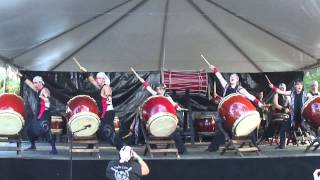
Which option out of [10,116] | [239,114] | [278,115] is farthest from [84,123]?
[278,115]

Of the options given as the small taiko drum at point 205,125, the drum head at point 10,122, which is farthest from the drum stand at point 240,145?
the drum head at point 10,122

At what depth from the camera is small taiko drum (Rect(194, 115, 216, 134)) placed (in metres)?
9.50

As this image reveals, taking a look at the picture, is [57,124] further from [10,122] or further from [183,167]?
[183,167]

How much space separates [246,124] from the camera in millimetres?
7207

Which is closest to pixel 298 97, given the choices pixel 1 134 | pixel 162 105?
pixel 162 105

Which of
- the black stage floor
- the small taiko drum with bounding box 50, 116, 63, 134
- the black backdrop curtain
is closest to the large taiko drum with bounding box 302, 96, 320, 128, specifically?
the black stage floor

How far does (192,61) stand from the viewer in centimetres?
1095

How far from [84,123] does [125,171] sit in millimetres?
1990

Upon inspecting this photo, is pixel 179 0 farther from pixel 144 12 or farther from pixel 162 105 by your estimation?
pixel 162 105

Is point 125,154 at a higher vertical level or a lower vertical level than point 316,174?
higher

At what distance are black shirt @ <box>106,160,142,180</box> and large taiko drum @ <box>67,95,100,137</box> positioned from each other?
181 centimetres

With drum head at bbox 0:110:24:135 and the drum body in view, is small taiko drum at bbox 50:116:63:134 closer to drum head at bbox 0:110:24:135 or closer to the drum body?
drum head at bbox 0:110:24:135

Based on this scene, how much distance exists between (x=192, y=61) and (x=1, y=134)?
5.05 meters

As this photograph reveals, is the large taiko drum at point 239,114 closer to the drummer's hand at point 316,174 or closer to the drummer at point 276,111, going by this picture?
the drummer's hand at point 316,174
